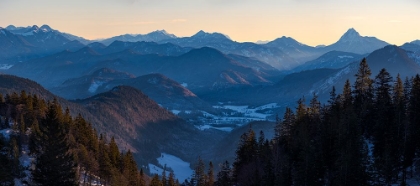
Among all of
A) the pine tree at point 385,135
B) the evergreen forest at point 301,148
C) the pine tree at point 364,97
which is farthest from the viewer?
the pine tree at point 364,97

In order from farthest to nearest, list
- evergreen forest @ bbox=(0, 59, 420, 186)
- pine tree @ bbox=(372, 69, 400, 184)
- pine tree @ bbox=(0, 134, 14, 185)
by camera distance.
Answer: pine tree @ bbox=(372, 69, 400, 184) < evergreen forest @ bbox=(0, 59, 420, 186) < pine tree @ bbox=(0, 134, 14, 185)

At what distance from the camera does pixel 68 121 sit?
260ft

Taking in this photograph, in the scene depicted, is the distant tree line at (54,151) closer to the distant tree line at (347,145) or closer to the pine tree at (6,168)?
the pine tree at (6,168)

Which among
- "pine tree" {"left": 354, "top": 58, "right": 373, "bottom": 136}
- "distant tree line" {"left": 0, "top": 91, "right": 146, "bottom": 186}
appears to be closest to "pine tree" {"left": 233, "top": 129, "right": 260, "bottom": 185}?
"distant tree line" {"left": 0, "top": 91, "right": 146, "bottom": 186}

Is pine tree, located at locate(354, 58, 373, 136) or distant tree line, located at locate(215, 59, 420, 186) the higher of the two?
pine tree, located at locate(354, 58, 373, 136)

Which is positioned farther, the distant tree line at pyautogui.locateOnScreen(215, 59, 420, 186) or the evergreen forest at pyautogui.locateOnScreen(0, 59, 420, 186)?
the distant tree line at pyautogui.locateOnScreen(215, 59, 420, 186)

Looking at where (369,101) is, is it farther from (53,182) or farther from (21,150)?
(21,150)

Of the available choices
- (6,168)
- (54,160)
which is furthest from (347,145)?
(6,168)

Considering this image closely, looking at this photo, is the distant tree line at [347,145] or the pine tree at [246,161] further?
the pine tree at [246,161]

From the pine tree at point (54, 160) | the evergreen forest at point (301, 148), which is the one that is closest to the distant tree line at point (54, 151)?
the pine tree at point (54, 160)

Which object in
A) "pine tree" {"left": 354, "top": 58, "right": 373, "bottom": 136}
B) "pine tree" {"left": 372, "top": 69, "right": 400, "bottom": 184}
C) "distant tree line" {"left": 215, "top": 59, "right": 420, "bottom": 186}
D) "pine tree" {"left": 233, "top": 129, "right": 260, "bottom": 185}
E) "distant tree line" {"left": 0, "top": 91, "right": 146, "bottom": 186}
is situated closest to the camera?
"distant tree line" {"left": 0, "top": 91, "right": 146, "bottom": 186}

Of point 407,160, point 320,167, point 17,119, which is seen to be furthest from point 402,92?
point 17,119

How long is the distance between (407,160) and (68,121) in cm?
6282

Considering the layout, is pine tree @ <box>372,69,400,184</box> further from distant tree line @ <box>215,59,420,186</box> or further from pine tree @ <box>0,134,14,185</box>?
pine tree @ <box>0,134,14,185</box>
